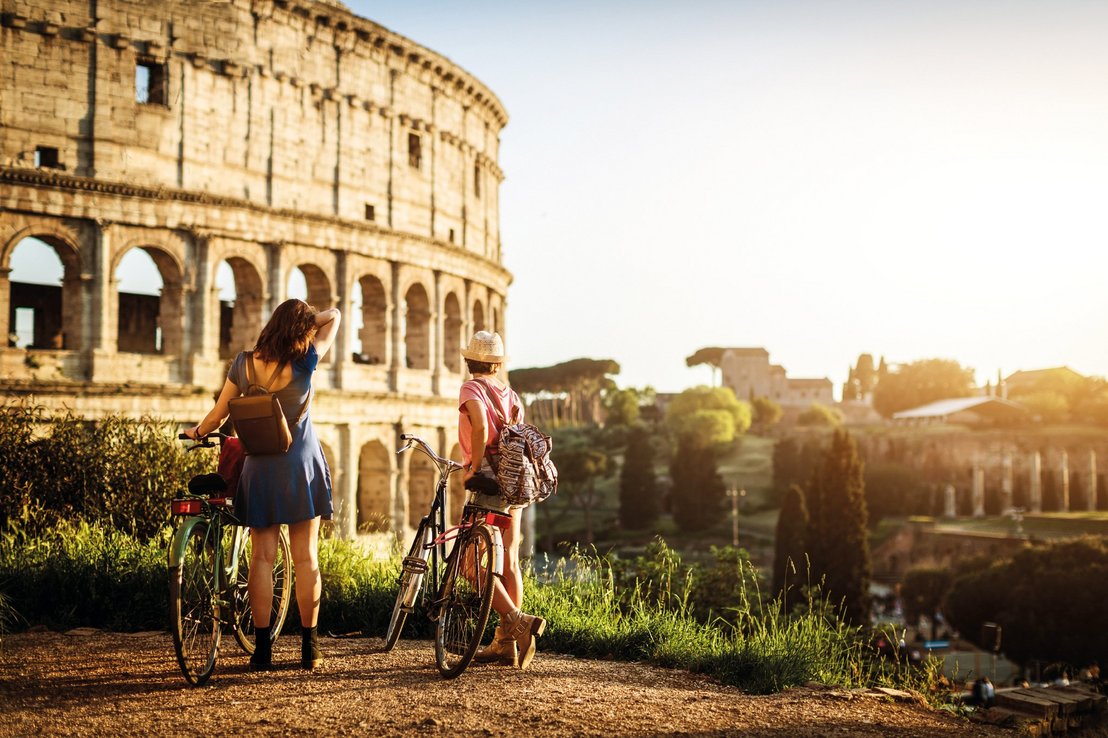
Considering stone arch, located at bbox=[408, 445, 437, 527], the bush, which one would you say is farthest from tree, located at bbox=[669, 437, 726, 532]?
the bush

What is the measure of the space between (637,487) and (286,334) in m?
45.2

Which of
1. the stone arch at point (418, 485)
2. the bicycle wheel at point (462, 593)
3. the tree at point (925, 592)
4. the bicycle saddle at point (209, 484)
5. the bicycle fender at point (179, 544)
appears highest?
the bicycle saddle at point (209, 484)

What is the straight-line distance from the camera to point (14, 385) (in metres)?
17.7

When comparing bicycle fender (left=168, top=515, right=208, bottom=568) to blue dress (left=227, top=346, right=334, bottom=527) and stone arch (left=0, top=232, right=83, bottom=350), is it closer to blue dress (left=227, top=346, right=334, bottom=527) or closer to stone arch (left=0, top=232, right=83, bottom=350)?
blue dress (left=227, top=346, right=334, bottom=527)

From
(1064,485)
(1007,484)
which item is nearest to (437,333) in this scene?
(1007,484)

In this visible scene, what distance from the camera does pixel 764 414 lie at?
7844cm

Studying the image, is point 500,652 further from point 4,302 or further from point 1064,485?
point 1064,485

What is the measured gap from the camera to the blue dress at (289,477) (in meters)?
4.89

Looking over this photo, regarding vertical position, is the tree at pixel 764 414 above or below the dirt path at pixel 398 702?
above

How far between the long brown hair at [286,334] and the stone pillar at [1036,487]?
6058cm

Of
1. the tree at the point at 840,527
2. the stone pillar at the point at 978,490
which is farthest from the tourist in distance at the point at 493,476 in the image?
the stone pillar at the point at 978,490

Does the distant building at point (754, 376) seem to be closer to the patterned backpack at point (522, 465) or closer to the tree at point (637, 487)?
the tree at point (637, 487)

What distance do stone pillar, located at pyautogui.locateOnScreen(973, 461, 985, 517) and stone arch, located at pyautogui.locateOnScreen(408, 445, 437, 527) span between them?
40836 millimetres

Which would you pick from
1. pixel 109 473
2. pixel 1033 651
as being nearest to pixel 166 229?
pixel 109 473
